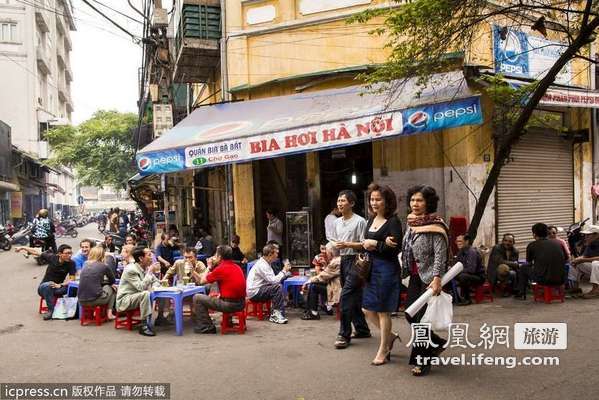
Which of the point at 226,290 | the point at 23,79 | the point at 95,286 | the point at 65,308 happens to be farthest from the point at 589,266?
the point at 23,79

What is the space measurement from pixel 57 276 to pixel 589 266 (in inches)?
342

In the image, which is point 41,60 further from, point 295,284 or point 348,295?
point 348,295

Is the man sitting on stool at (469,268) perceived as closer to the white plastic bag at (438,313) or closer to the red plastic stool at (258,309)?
the red plastic stool at (258,309)

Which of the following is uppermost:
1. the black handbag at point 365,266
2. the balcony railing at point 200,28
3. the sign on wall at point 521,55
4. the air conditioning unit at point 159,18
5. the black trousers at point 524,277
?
the air conditioning unit at point 159,18

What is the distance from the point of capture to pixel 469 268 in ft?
25.3

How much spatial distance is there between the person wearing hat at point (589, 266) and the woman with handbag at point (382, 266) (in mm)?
4974

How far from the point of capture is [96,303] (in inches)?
280

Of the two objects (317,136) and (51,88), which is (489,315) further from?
(51,88)

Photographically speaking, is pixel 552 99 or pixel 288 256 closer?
pixel 552 99

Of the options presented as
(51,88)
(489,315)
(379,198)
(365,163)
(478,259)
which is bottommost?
(489,315)

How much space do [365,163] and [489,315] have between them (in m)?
4.54

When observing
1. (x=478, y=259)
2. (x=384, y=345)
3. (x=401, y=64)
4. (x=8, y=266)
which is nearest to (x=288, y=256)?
(x=478, y=259)

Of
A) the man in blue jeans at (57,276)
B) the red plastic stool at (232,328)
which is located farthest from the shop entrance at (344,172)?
the man in blue jeans at (57,276)

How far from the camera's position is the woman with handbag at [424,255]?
4289mm
